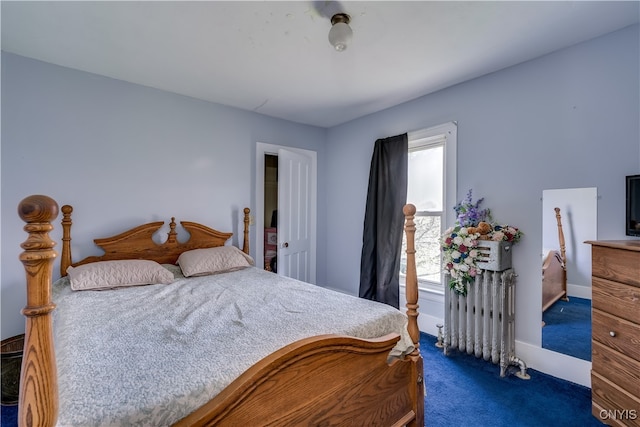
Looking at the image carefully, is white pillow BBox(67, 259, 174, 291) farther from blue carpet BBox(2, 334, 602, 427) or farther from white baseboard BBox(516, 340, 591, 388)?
white baseboard BBox(516, 340, 591, 388)

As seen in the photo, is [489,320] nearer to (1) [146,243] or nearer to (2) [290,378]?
(2) [290,378]

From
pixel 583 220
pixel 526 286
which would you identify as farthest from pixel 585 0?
pixel 526 286

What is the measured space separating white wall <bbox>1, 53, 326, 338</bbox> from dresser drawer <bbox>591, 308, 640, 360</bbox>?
2998mm

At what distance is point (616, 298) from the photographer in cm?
158

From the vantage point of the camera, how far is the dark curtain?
3166 mm

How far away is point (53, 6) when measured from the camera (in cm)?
170

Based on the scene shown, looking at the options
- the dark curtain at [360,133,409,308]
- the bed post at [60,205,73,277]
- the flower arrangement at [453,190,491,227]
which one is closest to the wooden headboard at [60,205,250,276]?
the bed post at [60,205,73,277]

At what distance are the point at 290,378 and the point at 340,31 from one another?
5.94ft

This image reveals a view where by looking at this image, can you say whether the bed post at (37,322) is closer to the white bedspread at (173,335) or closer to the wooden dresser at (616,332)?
the white bedspread at (173,335)

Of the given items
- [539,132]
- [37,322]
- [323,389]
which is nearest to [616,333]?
[539,132]

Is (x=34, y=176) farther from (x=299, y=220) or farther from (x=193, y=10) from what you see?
(x=299, y=220)

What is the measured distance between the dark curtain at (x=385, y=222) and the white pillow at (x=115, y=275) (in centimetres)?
208

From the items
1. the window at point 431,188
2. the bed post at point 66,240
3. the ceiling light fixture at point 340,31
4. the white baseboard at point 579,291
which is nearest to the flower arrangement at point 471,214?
the window at point 431,188

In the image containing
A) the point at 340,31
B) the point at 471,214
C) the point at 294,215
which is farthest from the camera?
the point at 294,215
